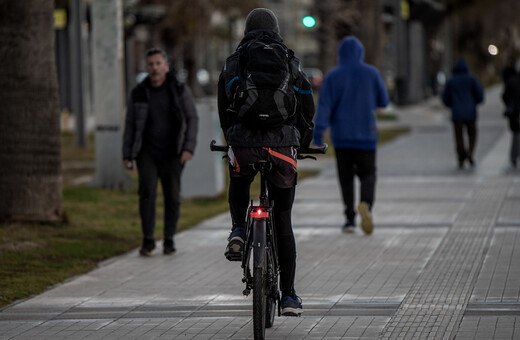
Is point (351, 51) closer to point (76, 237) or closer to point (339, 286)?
point (76, 237)

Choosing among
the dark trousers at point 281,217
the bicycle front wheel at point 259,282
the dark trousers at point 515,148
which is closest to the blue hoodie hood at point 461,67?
the dark trousers at point 515,148

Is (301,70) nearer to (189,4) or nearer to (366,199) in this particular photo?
(366,199)

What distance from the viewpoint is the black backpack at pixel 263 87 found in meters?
6.07

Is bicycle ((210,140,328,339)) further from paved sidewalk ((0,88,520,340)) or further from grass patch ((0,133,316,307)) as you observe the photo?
grass patch ((0,133,316,307))

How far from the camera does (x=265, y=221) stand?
6129 millimetres

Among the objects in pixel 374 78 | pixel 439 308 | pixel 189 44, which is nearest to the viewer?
pixel 439 308

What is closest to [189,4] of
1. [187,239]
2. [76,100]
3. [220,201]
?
[76,100]

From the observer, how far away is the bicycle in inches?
236

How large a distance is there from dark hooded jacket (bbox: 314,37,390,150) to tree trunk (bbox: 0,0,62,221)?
2723mm

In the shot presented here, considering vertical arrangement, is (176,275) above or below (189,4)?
below

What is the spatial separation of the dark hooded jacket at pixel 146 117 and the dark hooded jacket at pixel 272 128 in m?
3.28

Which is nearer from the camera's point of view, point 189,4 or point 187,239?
point 187,239

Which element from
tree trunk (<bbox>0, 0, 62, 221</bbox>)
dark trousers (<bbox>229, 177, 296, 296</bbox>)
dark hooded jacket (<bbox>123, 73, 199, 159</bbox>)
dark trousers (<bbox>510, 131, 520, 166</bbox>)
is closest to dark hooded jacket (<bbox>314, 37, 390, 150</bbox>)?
dark hooded jacket (<bbox>123, 73, 199, 159</bbox>)

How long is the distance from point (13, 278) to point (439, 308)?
3.35m
